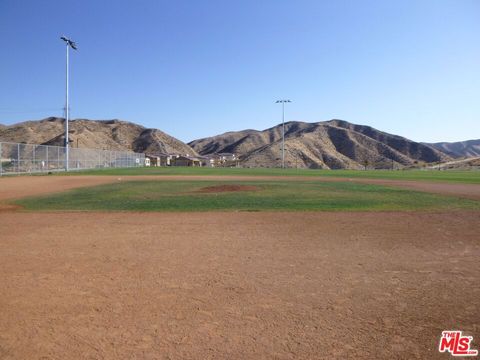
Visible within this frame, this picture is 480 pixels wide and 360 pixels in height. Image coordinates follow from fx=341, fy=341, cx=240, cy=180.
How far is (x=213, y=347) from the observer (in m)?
3.17

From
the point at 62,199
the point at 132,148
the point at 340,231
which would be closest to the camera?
the point at 340,231

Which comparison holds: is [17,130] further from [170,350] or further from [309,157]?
[170,350]

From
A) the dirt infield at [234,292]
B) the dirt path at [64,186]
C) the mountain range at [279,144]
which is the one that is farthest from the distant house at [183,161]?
the dirt infield at [234,292]

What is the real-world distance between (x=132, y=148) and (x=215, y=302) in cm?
13861

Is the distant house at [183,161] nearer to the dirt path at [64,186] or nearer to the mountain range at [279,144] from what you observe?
the mountain range at [279,144]

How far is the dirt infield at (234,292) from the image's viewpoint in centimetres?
323

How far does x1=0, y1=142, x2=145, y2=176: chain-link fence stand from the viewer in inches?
1271

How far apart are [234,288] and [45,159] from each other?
1547 inches

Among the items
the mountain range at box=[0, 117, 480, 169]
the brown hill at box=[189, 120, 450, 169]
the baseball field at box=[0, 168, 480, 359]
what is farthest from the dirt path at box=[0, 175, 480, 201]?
the brown hill at box=[189, 120, 450, 169]

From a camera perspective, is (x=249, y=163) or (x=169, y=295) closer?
(x=169, y=295)

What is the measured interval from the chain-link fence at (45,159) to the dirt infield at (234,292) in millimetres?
28752

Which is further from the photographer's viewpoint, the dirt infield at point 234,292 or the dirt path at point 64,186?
the dirt path at point 64,186

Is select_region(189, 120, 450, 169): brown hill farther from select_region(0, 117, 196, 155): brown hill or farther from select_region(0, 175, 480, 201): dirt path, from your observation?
select_region(0, 175, 480, 201): dirt path

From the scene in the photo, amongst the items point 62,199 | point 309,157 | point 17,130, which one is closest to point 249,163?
point 309,157
